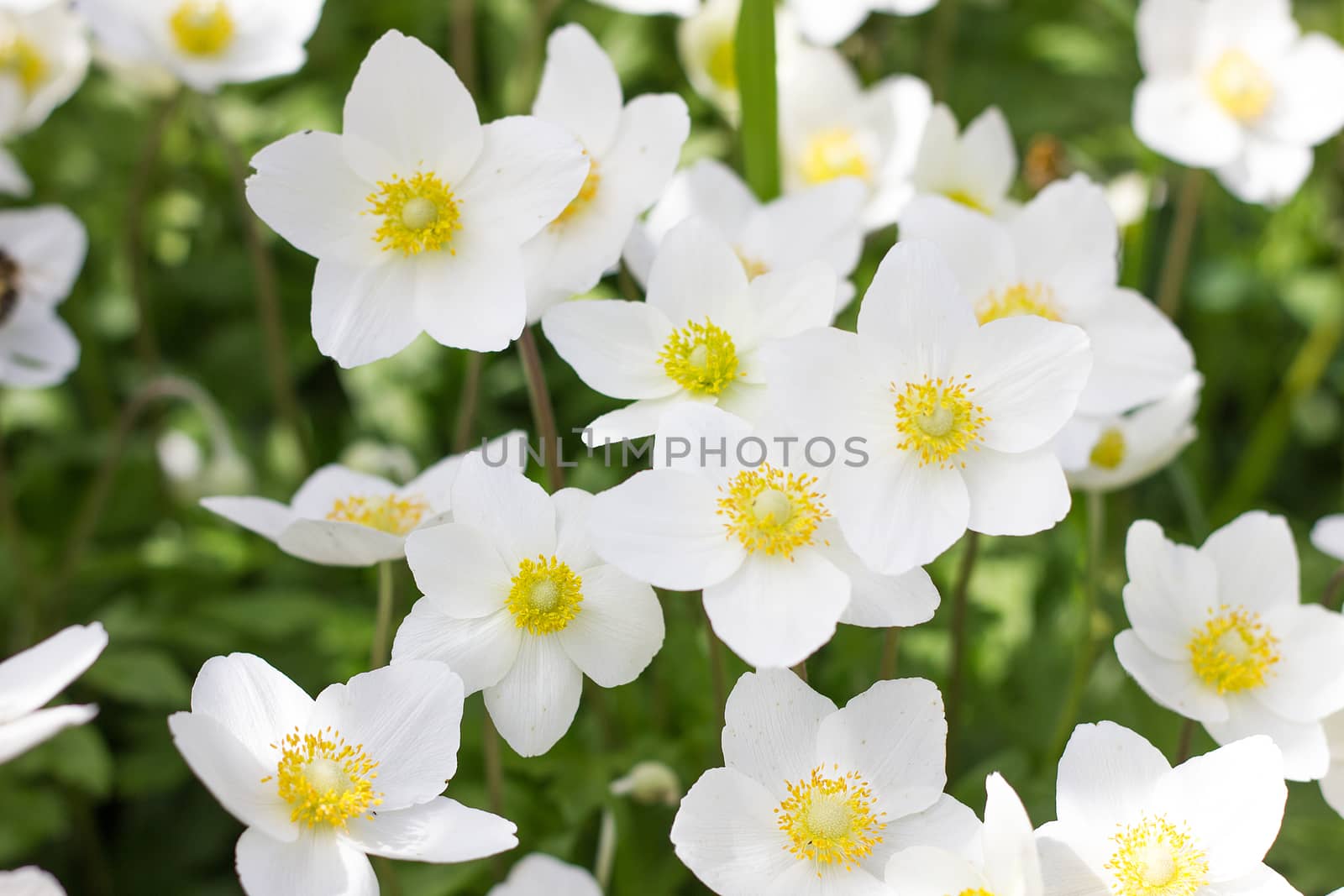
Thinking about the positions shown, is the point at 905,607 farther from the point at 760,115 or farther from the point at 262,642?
the point at 262,642

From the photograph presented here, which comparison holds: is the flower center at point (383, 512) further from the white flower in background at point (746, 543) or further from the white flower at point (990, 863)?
the white flower at point (990, 863)

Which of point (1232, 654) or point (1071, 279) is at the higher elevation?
point (1071, 279)

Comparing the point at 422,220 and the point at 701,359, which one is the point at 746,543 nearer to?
the point at 701,359

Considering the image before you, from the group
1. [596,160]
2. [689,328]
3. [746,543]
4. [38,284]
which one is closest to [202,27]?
[38,284]

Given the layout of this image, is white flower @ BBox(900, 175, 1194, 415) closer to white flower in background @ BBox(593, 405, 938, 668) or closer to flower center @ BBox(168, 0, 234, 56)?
white flower in background @ BBox(593, 405, 938, 668)

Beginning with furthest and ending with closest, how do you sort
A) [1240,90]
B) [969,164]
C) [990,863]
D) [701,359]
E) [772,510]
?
[1240,90] < [969,164] < [701,359] < [772,510] < [990,863]
